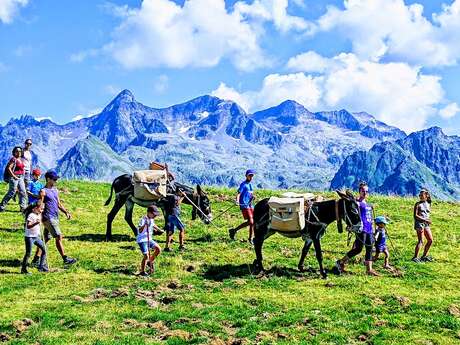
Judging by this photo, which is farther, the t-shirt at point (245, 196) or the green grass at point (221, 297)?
the t-shirt at point (245, 196)

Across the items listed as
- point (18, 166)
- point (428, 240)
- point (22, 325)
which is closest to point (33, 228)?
point (22, 325)

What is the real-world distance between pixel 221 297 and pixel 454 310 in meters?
6.62

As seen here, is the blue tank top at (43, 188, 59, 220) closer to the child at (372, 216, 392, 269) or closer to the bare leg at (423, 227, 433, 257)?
the child at (372, 216, 392, 269)

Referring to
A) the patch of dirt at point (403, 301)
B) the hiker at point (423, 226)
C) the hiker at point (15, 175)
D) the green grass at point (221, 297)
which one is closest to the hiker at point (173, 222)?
the green grass at point (221, 297)

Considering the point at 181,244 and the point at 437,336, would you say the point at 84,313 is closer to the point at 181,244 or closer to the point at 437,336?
the point at 181,244

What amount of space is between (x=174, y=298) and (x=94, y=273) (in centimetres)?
410

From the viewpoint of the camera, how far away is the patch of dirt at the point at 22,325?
13.0 m

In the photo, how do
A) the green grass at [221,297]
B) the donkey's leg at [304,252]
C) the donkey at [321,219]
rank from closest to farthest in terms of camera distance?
1. the green grass at [221,297]
2. the donkey at [321,219]
3. the donkey's leg at [304,252]

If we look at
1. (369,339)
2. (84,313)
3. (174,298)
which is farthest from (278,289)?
(84,313)

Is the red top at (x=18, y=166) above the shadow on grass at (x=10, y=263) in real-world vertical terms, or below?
above

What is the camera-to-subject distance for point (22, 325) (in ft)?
43.6

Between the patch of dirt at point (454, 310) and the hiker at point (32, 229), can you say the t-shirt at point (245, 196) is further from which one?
the patch of dirt at point (454, 310)

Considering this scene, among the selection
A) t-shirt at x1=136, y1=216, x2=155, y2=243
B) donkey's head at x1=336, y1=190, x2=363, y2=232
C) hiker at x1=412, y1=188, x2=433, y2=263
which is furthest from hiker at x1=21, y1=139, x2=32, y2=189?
hiker at x1=412, y1=188, x2=433, y2=263

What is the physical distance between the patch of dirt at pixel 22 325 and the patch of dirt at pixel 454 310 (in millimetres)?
11237
